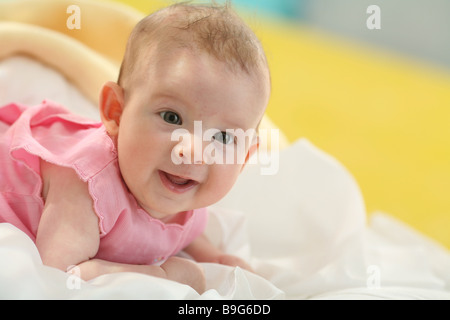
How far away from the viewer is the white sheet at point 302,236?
96 cm

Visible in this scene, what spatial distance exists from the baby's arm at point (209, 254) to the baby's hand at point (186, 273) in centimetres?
16

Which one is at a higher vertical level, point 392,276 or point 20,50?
point 20,50

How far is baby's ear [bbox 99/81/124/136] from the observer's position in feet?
2.81

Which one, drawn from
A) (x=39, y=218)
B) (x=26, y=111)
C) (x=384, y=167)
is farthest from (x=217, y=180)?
(x=384, y=167)

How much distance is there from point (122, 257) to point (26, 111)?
1.05 feet

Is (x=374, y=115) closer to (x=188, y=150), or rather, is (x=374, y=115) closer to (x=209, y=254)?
(x=209, y=254)

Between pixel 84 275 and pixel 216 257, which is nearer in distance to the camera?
pixel 84 275

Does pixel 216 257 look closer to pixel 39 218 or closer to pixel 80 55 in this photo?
pixel 39 218

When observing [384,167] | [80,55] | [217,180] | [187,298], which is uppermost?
[80,55]

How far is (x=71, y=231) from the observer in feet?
2.64

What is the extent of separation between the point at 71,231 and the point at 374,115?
83.3 inches

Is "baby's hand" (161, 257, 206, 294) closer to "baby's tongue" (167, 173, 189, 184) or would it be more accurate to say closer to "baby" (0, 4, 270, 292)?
"baby" (0, 4, 270, 292)

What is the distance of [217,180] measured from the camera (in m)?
0.84

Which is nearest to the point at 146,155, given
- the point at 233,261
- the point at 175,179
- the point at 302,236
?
the point at 175,179
